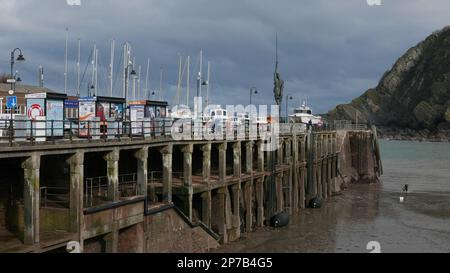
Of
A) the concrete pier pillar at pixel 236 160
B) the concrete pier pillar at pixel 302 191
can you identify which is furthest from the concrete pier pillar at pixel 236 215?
the concrete pier pillar at pixel 302 191

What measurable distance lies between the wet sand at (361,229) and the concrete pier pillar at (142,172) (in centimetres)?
696

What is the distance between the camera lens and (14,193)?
2139 cm

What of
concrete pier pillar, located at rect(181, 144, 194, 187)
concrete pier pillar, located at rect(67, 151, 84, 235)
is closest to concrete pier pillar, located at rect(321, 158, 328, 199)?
concrete pier pillar, located at rect(181, 144, 194, 187)

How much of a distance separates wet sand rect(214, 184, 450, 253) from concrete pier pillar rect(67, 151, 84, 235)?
35.6 feet

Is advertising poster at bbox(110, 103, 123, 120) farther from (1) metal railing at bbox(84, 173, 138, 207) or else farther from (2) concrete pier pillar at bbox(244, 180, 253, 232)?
(2) concrete pier pillar at bbox(244, 180, 253, 232)

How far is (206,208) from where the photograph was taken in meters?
27.9

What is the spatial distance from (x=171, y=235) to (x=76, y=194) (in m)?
6.20

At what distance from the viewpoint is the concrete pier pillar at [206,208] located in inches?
1089

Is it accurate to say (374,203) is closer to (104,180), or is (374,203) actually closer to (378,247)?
(378,247)

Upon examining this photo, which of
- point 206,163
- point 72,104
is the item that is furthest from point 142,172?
point 206,163
